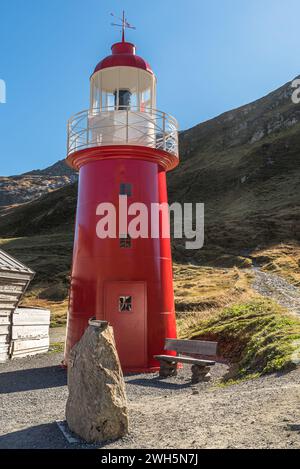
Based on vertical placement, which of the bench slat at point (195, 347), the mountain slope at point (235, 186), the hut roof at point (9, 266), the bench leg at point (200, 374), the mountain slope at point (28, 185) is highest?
the mountain slope at point (28, 185)

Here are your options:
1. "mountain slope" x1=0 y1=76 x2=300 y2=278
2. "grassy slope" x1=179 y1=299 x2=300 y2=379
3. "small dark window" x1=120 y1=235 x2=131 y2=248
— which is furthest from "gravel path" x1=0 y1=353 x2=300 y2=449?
"mountain slope" x1=0 y1=76 x2=300 y2=278

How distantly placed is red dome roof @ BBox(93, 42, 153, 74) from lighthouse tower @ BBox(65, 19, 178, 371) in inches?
1.2

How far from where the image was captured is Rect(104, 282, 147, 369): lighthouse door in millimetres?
13336

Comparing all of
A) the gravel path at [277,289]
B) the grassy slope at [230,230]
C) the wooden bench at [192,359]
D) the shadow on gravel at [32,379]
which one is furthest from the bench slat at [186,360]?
the gravel path at [277,289]

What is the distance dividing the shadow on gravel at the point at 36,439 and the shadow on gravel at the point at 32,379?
162 inches

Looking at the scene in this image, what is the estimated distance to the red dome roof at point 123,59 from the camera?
46.8 ft

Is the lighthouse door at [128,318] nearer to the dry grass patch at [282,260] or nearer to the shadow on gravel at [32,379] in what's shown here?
the shadow on gravel at [32,379]

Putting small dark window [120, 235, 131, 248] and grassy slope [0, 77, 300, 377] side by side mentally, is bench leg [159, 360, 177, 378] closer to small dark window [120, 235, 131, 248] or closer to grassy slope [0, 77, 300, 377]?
grassy slope [0, 77, 300, 377]

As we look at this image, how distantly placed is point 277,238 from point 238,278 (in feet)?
52.1

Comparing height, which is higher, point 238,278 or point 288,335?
point 238,278
